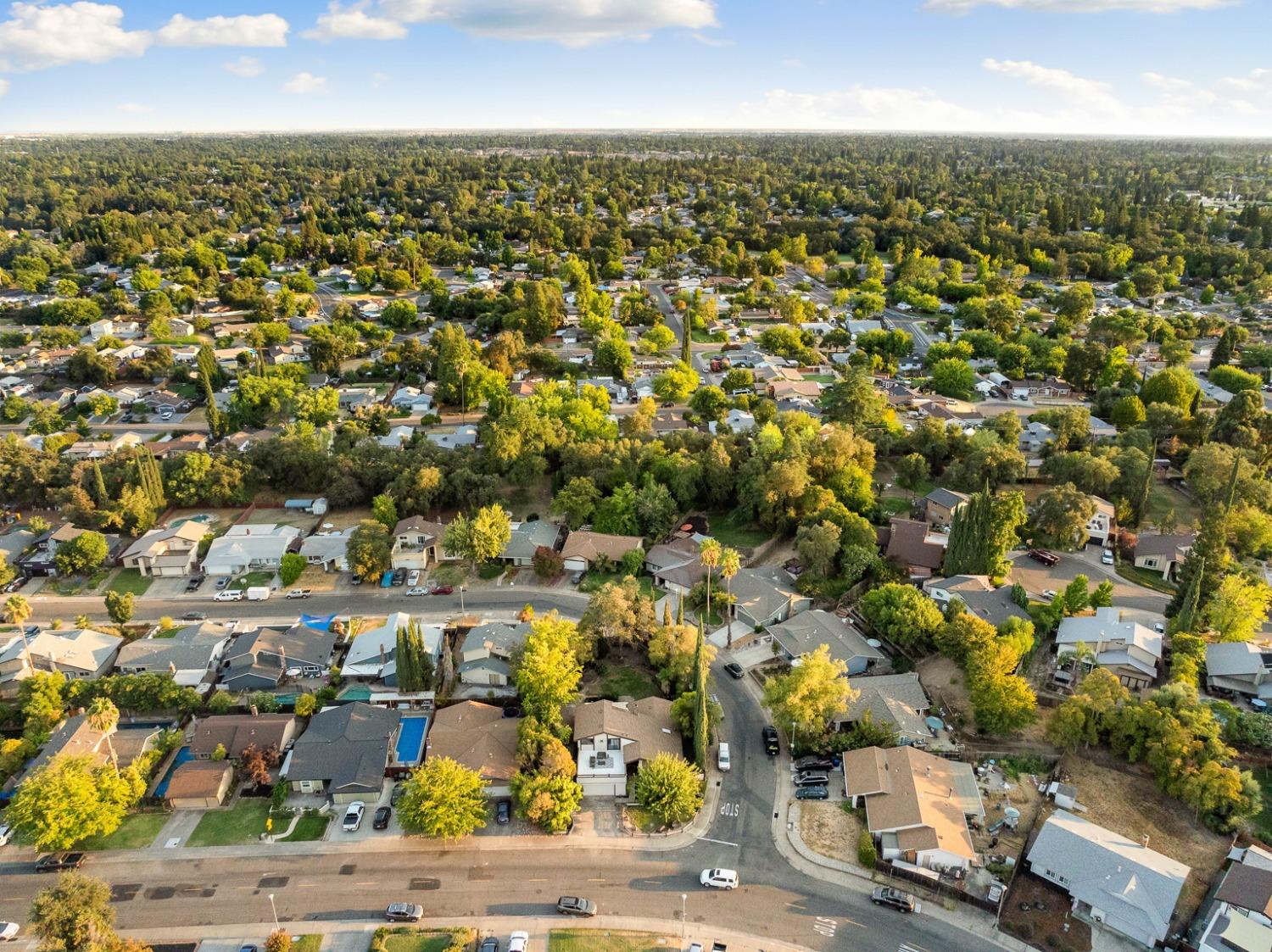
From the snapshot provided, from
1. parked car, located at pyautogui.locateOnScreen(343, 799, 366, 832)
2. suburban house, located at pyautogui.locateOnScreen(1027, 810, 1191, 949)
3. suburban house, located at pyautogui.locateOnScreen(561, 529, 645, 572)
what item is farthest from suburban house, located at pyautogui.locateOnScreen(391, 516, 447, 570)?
suburban house, located at pyautogui.locateOnScreen(1027, 810, 1191, 949)

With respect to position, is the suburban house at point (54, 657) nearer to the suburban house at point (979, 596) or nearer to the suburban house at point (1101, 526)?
the suburban house at point (979, 596)

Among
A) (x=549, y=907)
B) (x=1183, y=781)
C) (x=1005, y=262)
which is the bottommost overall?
(x=549, y=907)

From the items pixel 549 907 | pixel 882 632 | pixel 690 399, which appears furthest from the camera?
pixel 690 399

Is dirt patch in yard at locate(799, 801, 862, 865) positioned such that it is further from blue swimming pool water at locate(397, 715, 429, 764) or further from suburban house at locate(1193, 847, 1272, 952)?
blue swimming pool water at locate(397, 715, 429, 764)

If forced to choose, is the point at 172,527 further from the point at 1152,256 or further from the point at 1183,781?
the point at 1152,256

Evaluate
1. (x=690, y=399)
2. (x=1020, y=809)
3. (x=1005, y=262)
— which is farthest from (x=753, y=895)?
(x=1005, y=262)

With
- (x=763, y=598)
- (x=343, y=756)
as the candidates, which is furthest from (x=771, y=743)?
(x=343, y=756)

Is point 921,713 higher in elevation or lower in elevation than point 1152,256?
lower
